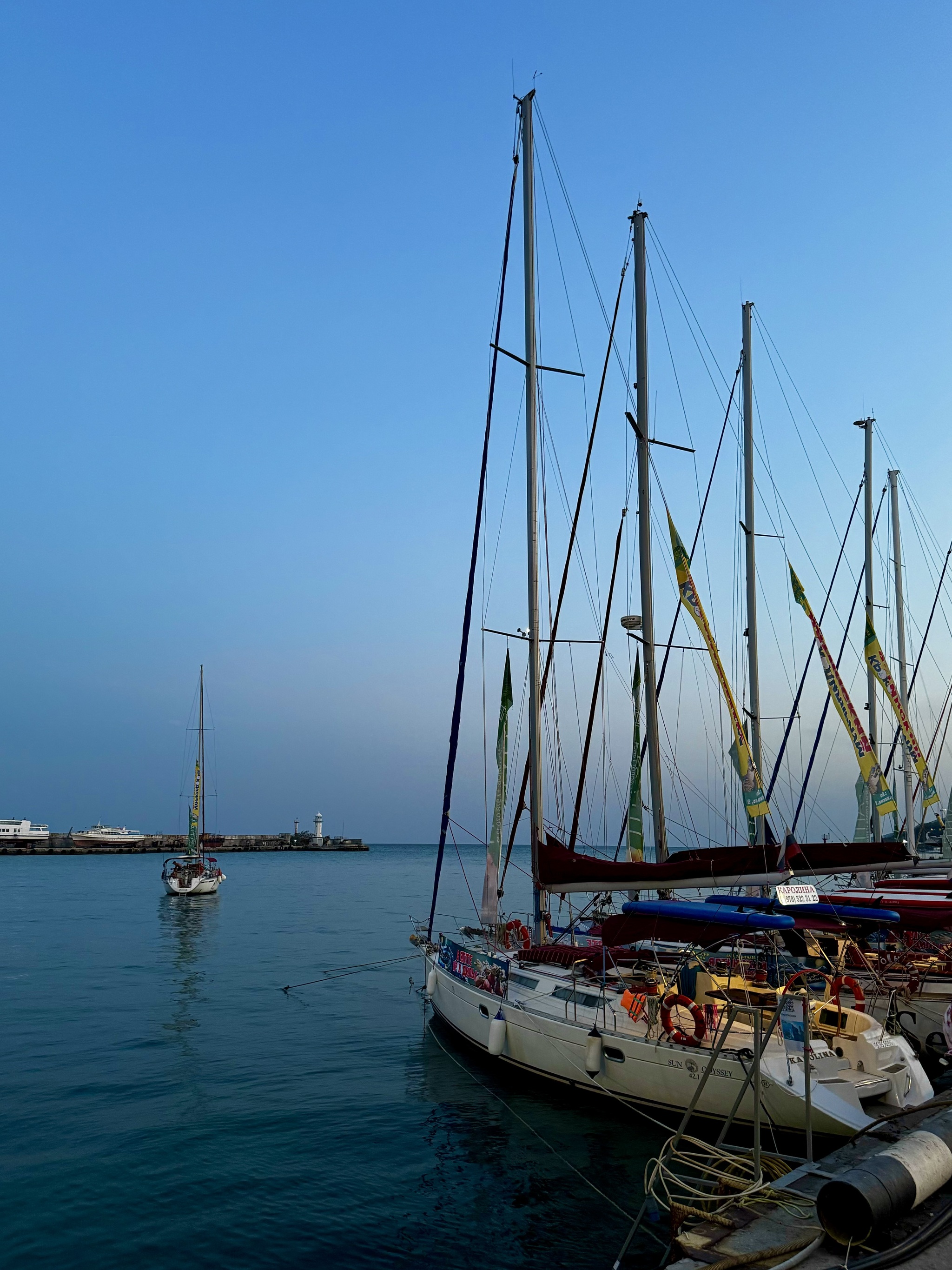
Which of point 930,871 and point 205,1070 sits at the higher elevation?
point 930,871

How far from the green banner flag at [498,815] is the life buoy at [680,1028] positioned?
6.08 m

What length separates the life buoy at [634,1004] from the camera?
1612 cm

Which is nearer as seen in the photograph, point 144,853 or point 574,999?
point 574,999

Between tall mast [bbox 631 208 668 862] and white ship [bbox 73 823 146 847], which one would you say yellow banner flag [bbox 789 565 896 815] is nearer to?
tall mast [bbox 631 208 668 862]

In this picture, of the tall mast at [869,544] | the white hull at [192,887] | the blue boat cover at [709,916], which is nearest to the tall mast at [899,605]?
the tall mast at [869,544]

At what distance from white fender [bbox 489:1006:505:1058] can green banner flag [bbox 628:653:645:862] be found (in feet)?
22.8

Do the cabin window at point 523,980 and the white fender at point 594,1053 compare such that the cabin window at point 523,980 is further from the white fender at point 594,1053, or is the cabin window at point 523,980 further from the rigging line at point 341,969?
the rigging line at point 341,969

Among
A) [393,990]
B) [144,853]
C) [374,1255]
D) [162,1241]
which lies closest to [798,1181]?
[374,1255]

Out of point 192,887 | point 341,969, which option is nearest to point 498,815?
point 341,969

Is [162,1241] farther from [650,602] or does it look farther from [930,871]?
[930,871]

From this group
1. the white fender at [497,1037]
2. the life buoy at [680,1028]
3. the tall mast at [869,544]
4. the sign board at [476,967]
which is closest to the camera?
the life buoy at [680,1028]

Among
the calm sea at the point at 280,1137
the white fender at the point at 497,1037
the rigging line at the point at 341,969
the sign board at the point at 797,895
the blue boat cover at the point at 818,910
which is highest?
the sign board at the point at 797,895

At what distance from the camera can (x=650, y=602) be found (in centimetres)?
2444

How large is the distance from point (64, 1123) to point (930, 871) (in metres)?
22.5
